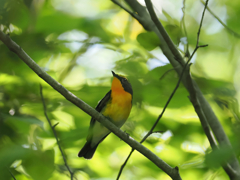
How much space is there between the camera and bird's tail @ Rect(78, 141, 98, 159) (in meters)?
3.84

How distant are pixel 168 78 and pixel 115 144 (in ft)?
5.68

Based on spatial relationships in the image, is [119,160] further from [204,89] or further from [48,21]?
[48,21]

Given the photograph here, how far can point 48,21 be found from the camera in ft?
11.9

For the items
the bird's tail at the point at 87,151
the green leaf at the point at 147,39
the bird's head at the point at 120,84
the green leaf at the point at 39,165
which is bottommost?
the bird's tail at the point at 87,151

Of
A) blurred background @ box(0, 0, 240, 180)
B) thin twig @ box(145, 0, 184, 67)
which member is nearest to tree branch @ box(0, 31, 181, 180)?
blurred background @ box(0, 0, 240, 180)

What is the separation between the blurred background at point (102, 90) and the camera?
271 centimetres

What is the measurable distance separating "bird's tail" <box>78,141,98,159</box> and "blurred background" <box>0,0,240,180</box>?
3.7 inches

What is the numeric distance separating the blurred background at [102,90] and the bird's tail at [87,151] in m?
0.09

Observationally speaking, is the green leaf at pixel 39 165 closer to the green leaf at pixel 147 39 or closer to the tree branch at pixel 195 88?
the green leaf at pixel 147 39

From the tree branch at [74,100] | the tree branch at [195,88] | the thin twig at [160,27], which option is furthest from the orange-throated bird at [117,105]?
the thin twig at [160,27]

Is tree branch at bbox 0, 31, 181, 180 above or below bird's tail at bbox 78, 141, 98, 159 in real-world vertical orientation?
above

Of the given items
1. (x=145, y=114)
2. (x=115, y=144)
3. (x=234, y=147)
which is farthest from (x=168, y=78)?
(x=234, y=147)

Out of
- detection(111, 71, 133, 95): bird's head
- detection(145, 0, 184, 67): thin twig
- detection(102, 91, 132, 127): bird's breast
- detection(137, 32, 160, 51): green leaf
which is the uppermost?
detection(145, 0, 184, 67): thin twig

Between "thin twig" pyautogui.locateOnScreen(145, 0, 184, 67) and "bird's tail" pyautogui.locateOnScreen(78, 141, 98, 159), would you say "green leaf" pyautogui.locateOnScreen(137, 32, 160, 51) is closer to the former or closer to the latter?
"thin twig" pyautogui.locateOnScreen(145, 0, 184, 67)
